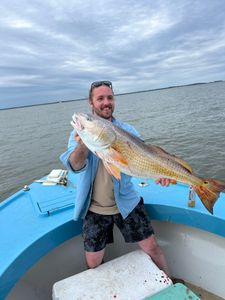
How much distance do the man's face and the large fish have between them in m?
0.71

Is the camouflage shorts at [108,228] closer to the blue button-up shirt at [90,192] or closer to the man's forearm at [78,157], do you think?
the blue button-up shirt at [90,192]

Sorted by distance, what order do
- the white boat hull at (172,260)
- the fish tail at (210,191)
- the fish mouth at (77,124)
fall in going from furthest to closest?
the white boat hull at (172,260)
the fish tail at (210,191)
the fish mouth at (77,124)

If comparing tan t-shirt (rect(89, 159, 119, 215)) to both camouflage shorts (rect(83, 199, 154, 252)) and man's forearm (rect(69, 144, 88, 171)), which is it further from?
man's forearm (rect(69, 144, 88, 171))

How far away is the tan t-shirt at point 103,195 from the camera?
307cm

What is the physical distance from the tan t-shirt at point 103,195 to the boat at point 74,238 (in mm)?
362

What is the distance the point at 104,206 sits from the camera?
10.2ft

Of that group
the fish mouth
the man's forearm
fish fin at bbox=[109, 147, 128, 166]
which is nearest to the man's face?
the man's forearm

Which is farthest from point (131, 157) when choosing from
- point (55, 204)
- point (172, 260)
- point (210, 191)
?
point (172, 260)

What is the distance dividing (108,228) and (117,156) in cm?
123

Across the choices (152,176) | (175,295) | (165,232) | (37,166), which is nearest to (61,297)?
(175,295)

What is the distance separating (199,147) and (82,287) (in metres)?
12.2

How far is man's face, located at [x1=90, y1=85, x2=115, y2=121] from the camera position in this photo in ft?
10.0

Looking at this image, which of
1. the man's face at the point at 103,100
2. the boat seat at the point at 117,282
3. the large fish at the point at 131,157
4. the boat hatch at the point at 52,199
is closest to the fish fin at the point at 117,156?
the large fish at the point at 131,157

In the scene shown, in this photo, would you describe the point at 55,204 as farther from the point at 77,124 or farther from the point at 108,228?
the point at 77,124
